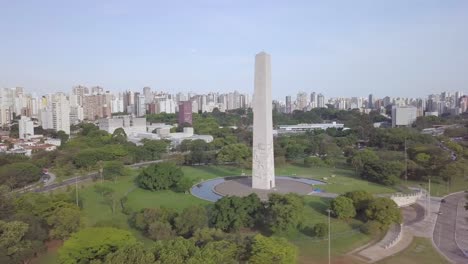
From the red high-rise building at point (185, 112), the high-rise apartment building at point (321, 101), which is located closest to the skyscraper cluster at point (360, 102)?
the high-rise apartment building at point (321, 101)

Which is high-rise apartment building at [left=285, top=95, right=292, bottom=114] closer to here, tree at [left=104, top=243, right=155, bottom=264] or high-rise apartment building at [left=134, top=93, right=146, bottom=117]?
high-rise apartment building at [left=134, top=93, right=146, bottom=117]

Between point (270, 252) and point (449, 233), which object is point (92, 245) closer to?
point (270, 252)

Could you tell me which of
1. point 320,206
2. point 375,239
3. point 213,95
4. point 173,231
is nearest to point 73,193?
point 173,231

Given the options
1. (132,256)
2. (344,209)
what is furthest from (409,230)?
(132,256)

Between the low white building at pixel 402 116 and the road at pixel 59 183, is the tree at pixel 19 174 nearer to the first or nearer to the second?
the road at pixel 59 183

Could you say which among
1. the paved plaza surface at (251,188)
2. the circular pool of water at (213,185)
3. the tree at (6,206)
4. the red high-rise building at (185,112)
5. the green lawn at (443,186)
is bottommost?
the green lawn at (443,186)

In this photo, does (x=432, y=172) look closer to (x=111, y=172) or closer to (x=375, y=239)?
(x=375, y=239)
